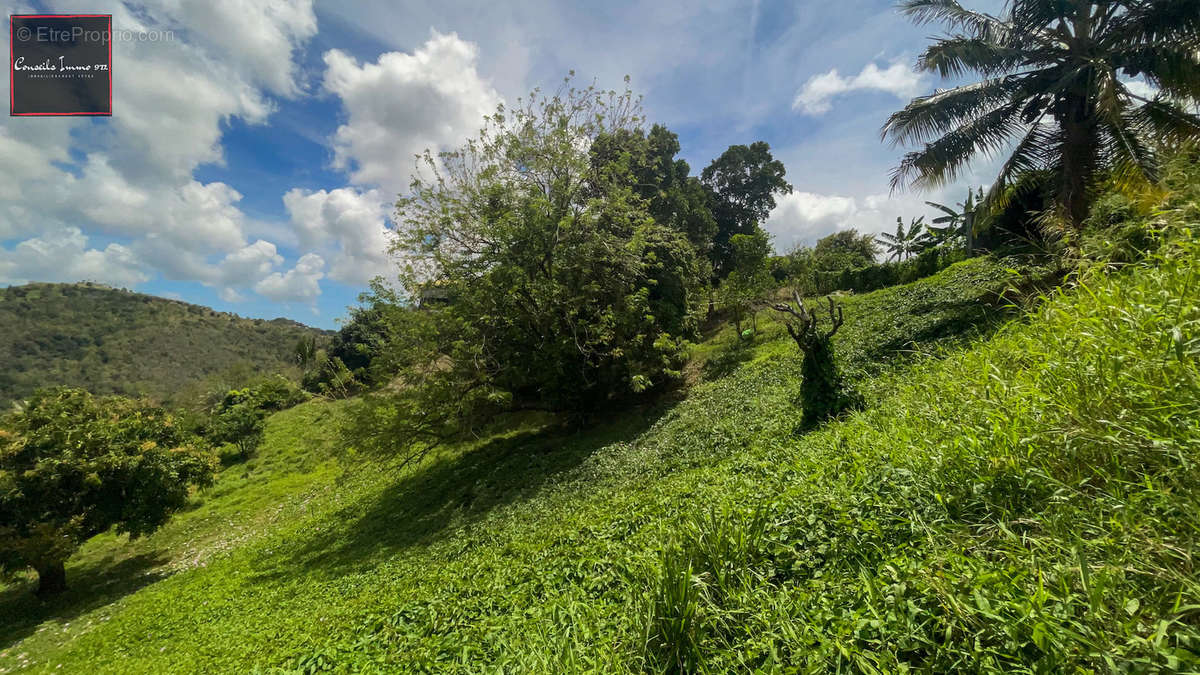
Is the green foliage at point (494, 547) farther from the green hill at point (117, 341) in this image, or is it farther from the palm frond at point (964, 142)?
Result: the green hill at point (117, 341)

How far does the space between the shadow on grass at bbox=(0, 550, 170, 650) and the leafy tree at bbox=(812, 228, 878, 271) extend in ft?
102

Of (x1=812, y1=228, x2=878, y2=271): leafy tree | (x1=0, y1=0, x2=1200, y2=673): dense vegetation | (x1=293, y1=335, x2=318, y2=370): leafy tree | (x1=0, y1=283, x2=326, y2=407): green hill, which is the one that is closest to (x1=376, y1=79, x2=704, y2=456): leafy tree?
(x1=0, y1=0, x2=1200, y2=673): dense vegetation

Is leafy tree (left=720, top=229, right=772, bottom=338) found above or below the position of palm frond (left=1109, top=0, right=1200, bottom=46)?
below

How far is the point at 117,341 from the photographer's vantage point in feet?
210

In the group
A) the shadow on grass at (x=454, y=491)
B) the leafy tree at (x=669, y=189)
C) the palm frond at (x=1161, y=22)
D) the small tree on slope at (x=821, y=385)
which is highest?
the leafy tree at (x=669, y=189)

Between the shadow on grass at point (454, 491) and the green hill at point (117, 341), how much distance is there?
181ft

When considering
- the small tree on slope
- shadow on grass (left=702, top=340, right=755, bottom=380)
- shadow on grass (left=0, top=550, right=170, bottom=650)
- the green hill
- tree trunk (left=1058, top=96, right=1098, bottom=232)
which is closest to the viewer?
the small tree on slope

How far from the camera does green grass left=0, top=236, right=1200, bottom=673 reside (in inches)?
76.7

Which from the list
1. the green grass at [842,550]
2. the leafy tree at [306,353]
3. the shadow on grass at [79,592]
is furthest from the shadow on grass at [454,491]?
the leafy tree at [306,353]

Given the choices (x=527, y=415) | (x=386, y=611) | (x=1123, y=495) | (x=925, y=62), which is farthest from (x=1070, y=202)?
(x=527, y=415)

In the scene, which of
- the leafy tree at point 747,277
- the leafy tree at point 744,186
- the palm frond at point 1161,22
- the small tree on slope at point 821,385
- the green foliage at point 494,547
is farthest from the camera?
the leafy tree at point 744,186

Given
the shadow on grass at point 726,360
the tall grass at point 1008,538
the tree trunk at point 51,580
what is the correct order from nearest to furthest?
the tall grass at point 1008,538 → the tree trunk at point 51,580 → the shadow on grass at point 726,360

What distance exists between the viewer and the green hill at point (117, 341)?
185ft

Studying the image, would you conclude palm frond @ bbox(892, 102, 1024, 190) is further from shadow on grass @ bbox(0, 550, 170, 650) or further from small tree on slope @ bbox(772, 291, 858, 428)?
shadow on grass @ bbox(0, 550, 170, 650)
